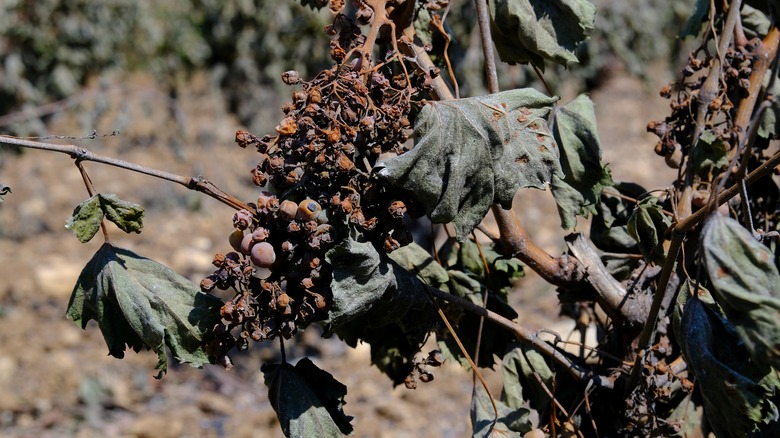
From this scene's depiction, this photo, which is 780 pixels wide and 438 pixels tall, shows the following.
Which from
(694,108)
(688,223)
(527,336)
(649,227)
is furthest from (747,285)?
(694,108)

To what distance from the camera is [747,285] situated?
0.95 m

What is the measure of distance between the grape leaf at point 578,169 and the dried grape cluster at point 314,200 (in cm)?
35

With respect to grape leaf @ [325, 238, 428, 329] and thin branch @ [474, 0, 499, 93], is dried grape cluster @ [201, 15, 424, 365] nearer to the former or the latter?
grape leaf @ [325, 238, 428, 329]

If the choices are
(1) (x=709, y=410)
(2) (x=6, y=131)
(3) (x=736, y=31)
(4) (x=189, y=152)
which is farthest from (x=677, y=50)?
(1) (x=709, y=410)

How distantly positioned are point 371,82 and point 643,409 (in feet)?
2.28

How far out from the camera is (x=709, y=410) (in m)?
1.16

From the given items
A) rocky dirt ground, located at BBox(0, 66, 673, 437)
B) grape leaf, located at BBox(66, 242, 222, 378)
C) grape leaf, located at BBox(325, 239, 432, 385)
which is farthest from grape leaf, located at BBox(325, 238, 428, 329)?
rocky dirt ground, located at BBox(0, 66, 673, 437)

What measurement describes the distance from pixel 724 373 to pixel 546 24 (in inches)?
23.9

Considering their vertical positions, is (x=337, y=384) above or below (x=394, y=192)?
below

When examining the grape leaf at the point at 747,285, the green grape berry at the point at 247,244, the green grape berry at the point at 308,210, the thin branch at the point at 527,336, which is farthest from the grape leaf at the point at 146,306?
the grape leaf at the point at 747,285

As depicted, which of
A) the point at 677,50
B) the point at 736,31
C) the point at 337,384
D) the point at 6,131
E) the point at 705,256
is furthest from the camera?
the point at 677,50

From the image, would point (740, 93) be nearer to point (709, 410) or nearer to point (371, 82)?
point (709, 410)

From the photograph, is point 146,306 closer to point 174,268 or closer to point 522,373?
point 522,373

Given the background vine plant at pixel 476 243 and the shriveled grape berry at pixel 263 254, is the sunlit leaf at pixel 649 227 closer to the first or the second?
the background vine plant at pixel 476 243
